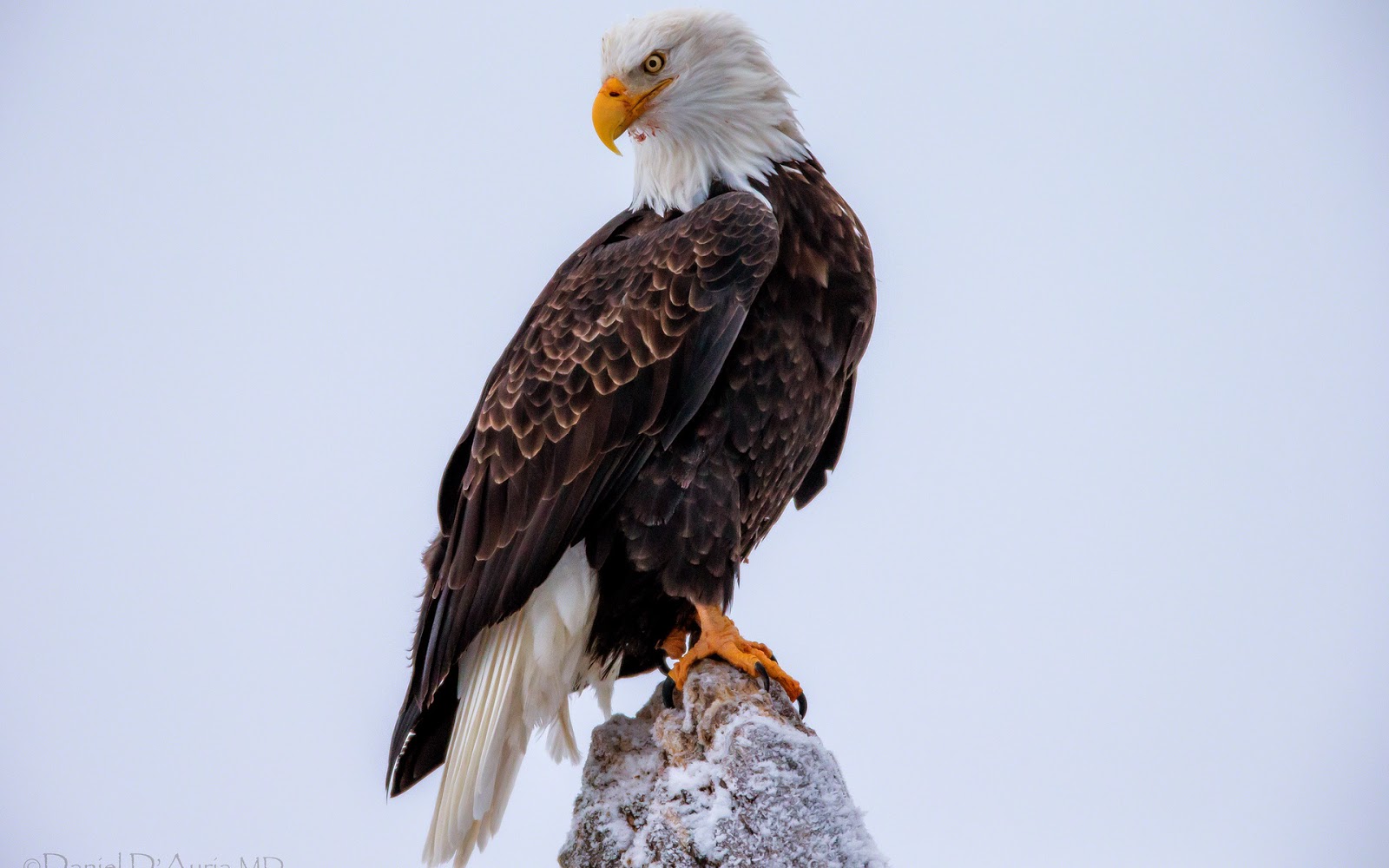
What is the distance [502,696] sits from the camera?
412 cm

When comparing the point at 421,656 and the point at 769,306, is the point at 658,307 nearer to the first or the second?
the point at 769,306

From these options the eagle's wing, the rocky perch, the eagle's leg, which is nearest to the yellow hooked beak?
the eagle's wing

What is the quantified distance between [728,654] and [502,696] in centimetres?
75

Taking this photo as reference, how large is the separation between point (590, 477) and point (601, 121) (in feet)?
3.82

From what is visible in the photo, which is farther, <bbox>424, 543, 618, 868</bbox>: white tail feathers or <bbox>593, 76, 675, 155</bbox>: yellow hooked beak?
<bbox>593, 76, 675, 155</bbox>: yellow hooked beak

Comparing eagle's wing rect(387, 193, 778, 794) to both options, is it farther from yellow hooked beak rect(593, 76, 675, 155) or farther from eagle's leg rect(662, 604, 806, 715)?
eagle's leg rect(662, 604, 806, 715)

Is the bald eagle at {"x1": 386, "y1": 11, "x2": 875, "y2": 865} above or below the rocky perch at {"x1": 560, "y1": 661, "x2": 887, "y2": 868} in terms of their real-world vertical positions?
above

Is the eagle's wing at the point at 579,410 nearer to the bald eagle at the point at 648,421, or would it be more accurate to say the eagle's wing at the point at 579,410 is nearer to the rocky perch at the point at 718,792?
the bald eagle at the point at 648,421

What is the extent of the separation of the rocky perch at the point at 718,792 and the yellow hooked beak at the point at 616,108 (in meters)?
1.76

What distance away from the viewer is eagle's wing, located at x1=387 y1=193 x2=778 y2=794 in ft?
13.1

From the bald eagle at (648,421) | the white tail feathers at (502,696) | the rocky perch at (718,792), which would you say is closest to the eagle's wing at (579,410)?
the bald eagle at (648,421)

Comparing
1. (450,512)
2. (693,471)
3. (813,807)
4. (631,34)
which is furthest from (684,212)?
(813,807)

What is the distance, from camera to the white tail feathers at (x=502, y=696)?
409cm

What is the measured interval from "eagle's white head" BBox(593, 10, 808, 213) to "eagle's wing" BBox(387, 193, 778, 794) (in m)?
0.22
